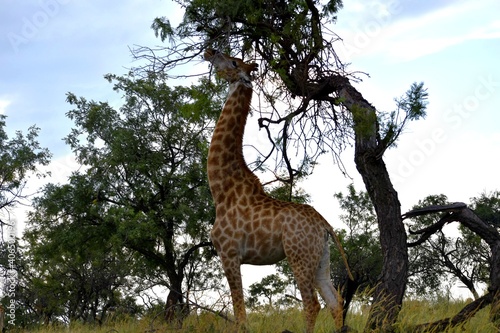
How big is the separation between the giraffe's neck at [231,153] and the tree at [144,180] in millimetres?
10529

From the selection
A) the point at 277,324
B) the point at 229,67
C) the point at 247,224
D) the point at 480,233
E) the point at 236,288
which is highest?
the point at 229,67

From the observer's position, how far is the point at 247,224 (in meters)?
7.38

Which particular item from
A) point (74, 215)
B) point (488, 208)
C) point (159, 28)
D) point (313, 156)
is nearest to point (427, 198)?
point (488, 208)

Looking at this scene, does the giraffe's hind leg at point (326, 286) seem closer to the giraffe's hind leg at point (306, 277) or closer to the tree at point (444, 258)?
the giraffe's hind leg at point (306, 277)

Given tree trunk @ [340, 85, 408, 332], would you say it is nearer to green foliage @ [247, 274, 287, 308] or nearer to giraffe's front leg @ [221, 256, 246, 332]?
giraffe's front leg @ [221, 256, 246, 332]

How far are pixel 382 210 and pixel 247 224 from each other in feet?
8.45

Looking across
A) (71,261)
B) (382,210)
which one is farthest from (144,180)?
(382,210)

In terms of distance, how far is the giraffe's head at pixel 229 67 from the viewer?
Result: 784cm

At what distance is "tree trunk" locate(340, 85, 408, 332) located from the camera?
28.0 ft

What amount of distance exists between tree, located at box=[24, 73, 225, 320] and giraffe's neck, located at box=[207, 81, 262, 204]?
34.5ft

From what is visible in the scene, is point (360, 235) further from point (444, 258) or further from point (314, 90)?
point (314, 90)

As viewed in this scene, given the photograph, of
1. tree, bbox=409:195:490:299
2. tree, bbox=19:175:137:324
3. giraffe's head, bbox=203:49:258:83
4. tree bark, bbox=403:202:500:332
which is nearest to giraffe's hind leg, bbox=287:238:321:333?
giraffe's head, bbox=203:49:258:83

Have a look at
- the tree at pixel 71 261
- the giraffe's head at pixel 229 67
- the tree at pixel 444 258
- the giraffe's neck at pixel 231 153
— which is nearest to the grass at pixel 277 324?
the giraffe's neck at pixel 231 153

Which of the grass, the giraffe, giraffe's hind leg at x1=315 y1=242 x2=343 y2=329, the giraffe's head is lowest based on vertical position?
the grass
